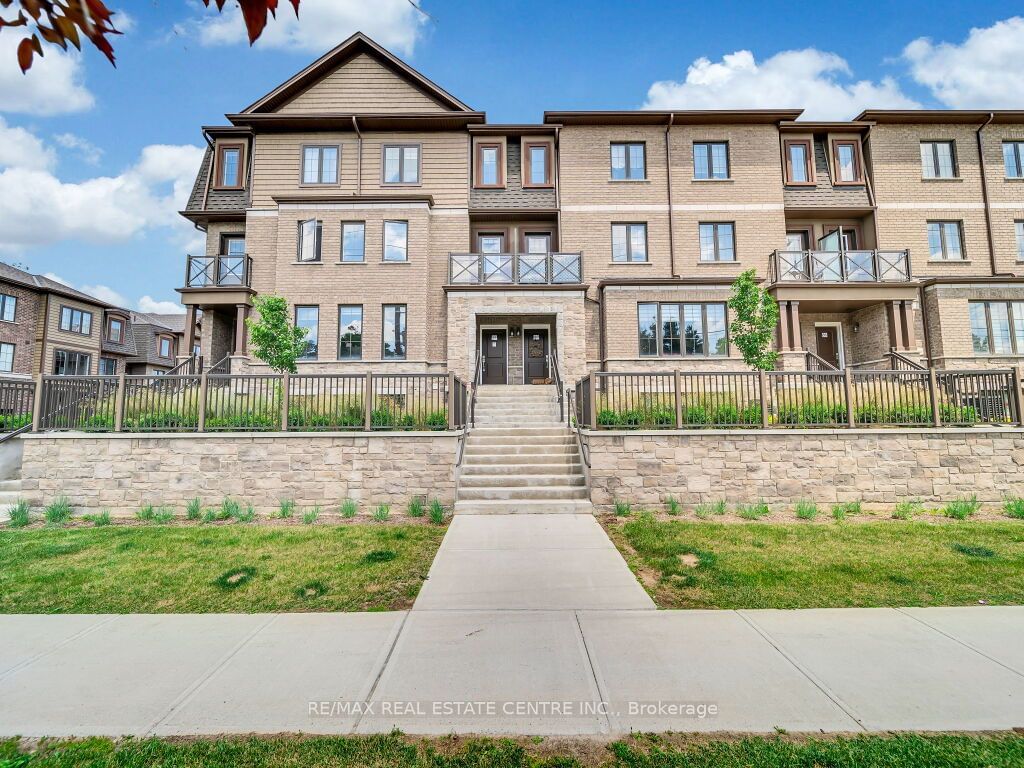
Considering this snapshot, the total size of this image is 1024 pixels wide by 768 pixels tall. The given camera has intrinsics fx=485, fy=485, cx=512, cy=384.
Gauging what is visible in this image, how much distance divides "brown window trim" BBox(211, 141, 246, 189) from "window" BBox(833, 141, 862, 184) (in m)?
23.5

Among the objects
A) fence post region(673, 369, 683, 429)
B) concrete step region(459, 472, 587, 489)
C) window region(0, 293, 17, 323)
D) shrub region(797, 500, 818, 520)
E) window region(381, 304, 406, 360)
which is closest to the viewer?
shrub region(797, 500, 818, 520)

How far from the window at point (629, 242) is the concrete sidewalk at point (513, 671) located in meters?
15.8

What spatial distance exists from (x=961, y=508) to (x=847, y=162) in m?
16.5

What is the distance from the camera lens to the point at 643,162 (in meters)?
19.3

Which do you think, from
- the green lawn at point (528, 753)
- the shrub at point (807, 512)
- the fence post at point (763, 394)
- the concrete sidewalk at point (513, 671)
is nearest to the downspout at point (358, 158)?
the fence post at point (763, 394)

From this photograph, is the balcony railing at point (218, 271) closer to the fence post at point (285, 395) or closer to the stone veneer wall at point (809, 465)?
the fence post at point (285, 395)

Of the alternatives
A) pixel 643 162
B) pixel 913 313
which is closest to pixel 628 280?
pixel 643 162

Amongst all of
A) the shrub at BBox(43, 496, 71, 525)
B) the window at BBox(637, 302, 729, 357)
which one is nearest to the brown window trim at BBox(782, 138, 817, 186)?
the window at BBox(637, 302, 729, 357)

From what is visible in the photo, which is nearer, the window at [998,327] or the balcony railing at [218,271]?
the window at [998,327]

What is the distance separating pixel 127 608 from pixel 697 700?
17.5 ft

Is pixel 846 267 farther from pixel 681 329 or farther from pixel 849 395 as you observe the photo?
pixel 849 395

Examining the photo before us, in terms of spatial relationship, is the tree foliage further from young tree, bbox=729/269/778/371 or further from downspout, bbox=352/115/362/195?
downspout, bbox=352/115/362/195

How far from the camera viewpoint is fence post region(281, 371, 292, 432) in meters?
9.49

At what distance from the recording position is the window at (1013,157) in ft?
63.6
